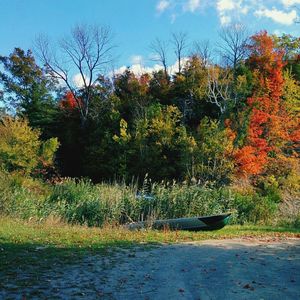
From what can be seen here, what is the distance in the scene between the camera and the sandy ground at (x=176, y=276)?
5191mm

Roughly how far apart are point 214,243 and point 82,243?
3.09 m

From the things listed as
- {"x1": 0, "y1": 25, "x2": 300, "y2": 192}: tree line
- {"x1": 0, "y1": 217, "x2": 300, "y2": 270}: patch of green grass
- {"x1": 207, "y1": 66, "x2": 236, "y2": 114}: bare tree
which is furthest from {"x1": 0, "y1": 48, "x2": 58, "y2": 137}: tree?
{"x1": 0, "y1": 217, "x2": 300, "y2": 270}: patch of green grass

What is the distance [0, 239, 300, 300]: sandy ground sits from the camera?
204 inches

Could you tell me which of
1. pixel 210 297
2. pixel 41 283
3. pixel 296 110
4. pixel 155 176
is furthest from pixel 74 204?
pixel 296 110

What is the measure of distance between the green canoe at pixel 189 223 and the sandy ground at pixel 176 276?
3865 millimetres

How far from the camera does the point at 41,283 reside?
5535 millimetres

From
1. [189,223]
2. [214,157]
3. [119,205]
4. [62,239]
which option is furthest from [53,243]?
[214,157]

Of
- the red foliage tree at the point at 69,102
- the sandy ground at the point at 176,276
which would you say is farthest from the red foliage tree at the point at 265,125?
the sandy ground at the point at 176,276

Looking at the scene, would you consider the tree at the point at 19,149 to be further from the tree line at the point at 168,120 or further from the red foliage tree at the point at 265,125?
the red foliage tree at the point at 265,125

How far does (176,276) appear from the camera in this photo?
6.19m

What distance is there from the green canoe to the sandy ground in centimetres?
387

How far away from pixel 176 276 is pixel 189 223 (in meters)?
6.51

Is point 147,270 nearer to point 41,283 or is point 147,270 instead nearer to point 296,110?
point 41,283

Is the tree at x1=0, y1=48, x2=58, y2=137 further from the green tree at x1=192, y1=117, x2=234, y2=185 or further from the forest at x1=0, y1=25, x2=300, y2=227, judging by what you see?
the green tree at x1=192, y1=117, x2=234, y2=185
